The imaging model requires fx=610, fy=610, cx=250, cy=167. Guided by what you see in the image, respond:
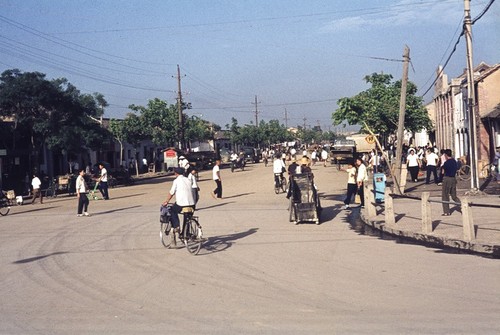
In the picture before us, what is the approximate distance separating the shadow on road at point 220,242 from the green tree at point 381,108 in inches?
1164

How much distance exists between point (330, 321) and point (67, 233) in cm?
1043

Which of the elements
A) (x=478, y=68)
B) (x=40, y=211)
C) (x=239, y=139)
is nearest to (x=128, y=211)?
(x=40, y=211)

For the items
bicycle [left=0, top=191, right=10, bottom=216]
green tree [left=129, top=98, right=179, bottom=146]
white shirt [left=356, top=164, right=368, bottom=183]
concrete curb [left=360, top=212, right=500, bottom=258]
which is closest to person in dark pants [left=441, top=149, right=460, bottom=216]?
concrete curb [left=360, top=212, right=500, bottom=258]

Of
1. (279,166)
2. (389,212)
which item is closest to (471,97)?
(389,212)

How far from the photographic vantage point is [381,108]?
42.9m

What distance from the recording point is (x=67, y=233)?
604 inches

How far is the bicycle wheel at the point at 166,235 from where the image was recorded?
40.1 feet

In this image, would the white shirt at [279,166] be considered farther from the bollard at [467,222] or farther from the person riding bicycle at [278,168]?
the bollard at [467,222]

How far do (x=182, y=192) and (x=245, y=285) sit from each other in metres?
3.78

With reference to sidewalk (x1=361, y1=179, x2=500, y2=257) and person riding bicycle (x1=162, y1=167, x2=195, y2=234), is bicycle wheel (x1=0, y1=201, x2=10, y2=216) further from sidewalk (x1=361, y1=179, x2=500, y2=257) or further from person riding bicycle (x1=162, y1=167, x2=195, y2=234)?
sidewalk (x1=361, y1=179, x2=500, y2=257)

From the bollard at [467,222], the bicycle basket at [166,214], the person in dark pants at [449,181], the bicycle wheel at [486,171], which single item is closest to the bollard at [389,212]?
the person in dark pants at [449,181]

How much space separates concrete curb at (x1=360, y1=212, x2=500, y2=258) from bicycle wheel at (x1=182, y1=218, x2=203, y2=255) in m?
4.41

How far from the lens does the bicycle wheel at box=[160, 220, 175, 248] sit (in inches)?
481

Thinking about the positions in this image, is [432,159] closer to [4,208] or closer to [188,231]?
[188,231]
